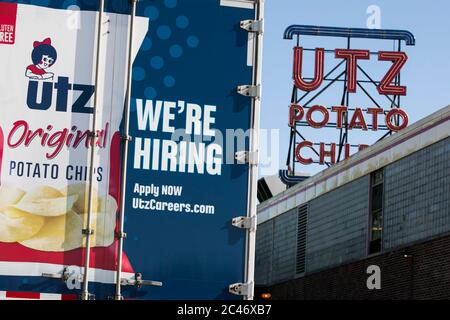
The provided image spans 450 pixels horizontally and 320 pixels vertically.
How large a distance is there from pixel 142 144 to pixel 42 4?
6.16ft

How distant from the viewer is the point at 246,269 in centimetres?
1310

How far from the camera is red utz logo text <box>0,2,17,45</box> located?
13008 mm

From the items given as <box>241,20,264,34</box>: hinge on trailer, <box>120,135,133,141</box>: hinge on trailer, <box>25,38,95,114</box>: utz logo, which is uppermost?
<box>241,20,264,34</box>: hinge on trailer

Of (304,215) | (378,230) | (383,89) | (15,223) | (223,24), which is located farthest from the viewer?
(383,89)

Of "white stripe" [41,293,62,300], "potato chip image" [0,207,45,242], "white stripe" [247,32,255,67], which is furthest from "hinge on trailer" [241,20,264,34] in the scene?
"white stripe" [41,293,62,300]

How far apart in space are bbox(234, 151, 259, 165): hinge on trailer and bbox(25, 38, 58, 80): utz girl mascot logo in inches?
86.0

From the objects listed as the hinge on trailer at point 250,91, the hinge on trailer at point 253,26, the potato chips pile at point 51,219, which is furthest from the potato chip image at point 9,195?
the hinge on trailer at point 253,26

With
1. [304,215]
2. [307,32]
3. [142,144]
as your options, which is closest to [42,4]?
[142,144]

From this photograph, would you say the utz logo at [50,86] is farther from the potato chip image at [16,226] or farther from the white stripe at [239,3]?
the white stripe at [239,3]

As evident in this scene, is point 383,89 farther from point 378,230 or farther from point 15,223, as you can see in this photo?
point 15,223

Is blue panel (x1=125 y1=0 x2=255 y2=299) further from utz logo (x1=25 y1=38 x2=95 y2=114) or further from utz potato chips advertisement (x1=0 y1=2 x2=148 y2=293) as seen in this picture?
utz logo (x1=25 y1=38 x2=95 y2=114)

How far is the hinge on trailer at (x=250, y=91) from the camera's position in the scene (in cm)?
1338

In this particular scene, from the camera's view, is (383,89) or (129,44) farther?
(383,89)

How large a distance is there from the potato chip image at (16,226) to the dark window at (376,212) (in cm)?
2163
